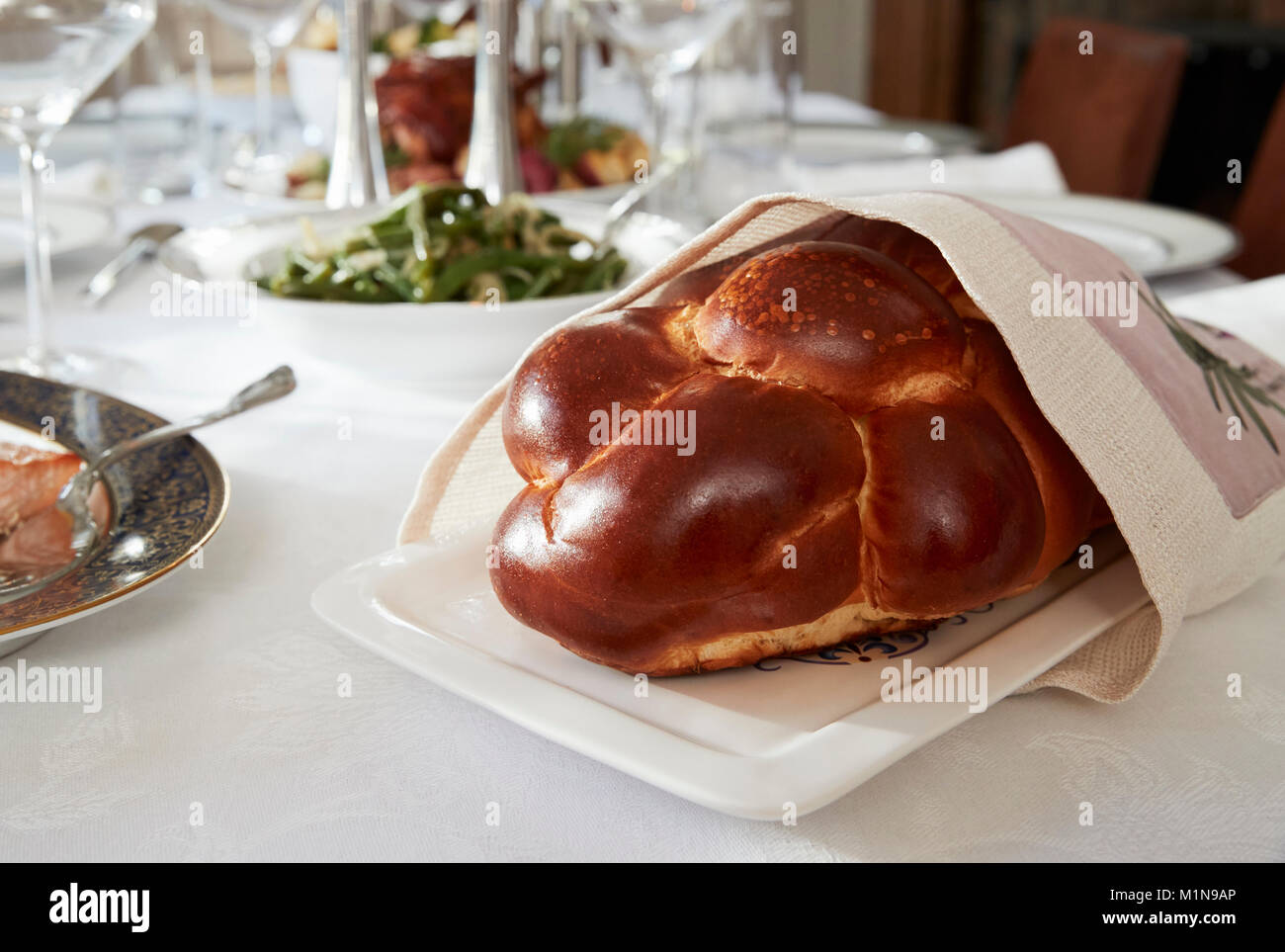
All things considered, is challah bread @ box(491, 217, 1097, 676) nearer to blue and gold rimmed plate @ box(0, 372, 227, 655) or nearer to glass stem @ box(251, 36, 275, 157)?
blue and gold rimmed plate @ box(0, 372, 227, 655)

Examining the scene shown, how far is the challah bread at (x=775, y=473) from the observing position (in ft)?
1.95

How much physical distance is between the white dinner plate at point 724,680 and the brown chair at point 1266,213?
6.00ft

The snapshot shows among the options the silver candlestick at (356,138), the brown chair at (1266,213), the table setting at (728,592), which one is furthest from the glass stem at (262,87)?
the brown chair at (1266,213)

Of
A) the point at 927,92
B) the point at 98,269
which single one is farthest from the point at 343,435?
the point at 927,92

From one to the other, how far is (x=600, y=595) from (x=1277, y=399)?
503 millimetres

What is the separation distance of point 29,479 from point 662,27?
3.80 feet

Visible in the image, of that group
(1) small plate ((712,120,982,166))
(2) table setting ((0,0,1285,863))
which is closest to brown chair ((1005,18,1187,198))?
(1) small plate ((712,120,982,166))

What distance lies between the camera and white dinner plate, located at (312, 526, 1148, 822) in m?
0.55

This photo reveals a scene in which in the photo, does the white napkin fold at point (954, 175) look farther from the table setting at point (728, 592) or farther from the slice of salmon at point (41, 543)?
the slice of salmon at point (41, 543)

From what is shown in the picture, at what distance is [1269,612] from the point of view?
77cm

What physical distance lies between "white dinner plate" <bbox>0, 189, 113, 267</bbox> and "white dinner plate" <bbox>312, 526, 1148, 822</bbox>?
3.23 ft

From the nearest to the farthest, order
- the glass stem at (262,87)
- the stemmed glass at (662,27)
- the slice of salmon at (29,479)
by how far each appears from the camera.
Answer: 1. the slice of salmon at (29,479)
2. the stemmed glass at (662,27)
3. the glass stem at (262,87)

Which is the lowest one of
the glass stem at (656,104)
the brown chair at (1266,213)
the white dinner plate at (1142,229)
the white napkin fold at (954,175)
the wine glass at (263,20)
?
the brown chair at (1266,213)

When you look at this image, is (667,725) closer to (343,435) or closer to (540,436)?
(540,436)
